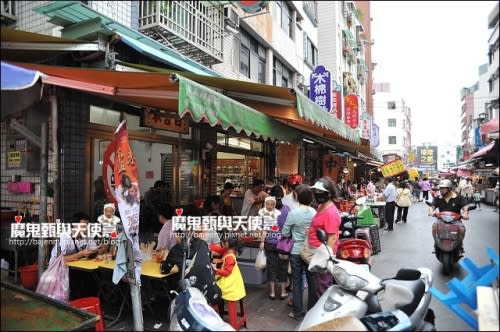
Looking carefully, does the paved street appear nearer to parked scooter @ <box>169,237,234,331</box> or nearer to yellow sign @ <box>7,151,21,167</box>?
parked scooter @ <box>169,237,234,331</box>

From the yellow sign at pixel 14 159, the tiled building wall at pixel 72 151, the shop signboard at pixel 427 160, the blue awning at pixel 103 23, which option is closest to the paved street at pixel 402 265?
the tiled building wall at pixel 72 151

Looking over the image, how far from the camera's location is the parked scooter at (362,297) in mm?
4047

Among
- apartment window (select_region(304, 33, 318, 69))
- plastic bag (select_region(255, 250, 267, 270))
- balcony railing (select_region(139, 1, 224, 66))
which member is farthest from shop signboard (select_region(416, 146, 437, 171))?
plastic bag (select_region(255, 250, 267, 270))

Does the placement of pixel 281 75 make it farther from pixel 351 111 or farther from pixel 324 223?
pixel 324 223

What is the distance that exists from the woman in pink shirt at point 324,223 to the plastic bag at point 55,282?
3295mm

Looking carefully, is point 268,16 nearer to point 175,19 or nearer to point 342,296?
point 175,19

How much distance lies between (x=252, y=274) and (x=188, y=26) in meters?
6.30

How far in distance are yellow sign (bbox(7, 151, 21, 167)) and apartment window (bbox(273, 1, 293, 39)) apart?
1316 cm

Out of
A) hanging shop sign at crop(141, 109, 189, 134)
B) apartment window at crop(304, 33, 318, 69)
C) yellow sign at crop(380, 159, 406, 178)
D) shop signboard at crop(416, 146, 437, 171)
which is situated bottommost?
yellow sign at crop(380, 159, 406, 178)

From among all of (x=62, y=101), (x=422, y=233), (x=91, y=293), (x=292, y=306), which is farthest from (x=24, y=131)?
(x=422, y=233)

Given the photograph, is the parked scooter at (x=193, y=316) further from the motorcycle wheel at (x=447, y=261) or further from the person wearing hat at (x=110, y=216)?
the motorcycle wheel at (x=447, y=261)

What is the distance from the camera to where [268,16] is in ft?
52.2

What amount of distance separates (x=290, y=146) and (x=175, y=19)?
433cm

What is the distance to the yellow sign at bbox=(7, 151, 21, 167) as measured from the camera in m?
6.59
